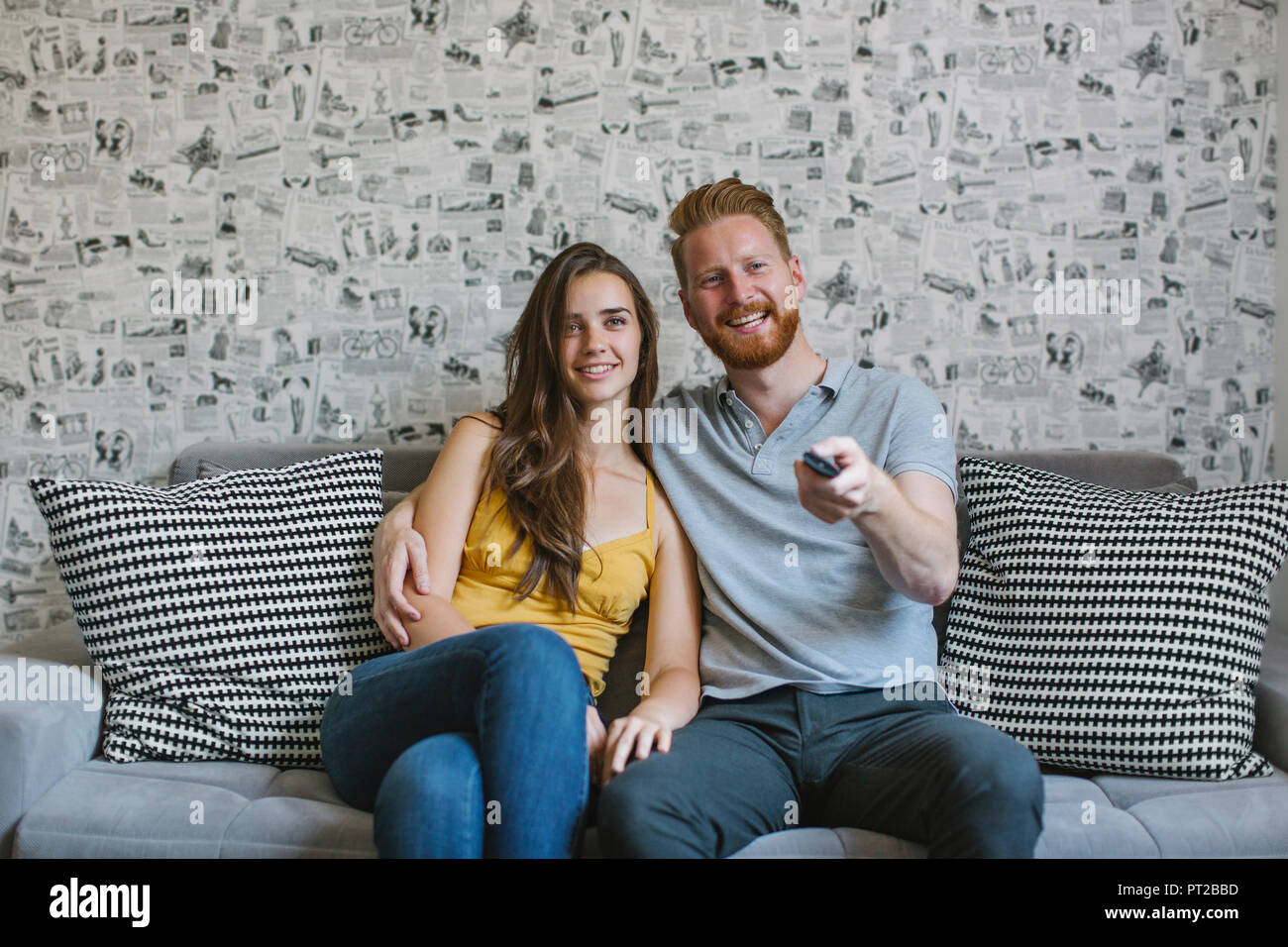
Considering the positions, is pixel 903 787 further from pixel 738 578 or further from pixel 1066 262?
pixel 1066 262

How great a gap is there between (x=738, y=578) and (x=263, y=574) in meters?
0.76

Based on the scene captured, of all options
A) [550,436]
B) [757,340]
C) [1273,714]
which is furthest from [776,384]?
[1273,714]

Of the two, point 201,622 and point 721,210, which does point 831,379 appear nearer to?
point 721,210

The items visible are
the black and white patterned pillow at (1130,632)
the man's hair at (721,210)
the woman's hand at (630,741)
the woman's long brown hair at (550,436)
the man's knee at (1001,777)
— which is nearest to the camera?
the man's knee at (1001,777)

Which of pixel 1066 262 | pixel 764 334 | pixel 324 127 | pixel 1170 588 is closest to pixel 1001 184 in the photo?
pixel 1066 262

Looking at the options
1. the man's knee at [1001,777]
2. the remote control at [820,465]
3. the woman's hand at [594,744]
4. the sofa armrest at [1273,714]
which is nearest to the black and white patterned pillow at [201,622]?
the woman's hand at [594,744]

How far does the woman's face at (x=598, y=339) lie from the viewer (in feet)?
4.98

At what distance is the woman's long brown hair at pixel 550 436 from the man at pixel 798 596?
0.14 m

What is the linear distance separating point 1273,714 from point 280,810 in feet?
4.78

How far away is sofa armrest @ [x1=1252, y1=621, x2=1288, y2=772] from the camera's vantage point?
4.53ft

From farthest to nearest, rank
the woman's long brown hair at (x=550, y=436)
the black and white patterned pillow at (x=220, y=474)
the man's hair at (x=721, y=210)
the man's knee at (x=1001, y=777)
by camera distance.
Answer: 1. the black and white patterned pillow at (x=220, y=474)
2. the man's hair at (x=721, y=210)
3. the woman's long brown hair at (x=550, y=436)
4. the man's knee at (x=1001, y=777)

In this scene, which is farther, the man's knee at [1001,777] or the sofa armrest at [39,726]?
the sofa armrest at [39,726]

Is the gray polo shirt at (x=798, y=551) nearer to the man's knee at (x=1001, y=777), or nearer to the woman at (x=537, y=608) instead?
the woman at (x=537, y=608)

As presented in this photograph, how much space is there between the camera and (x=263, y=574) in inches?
59.1
